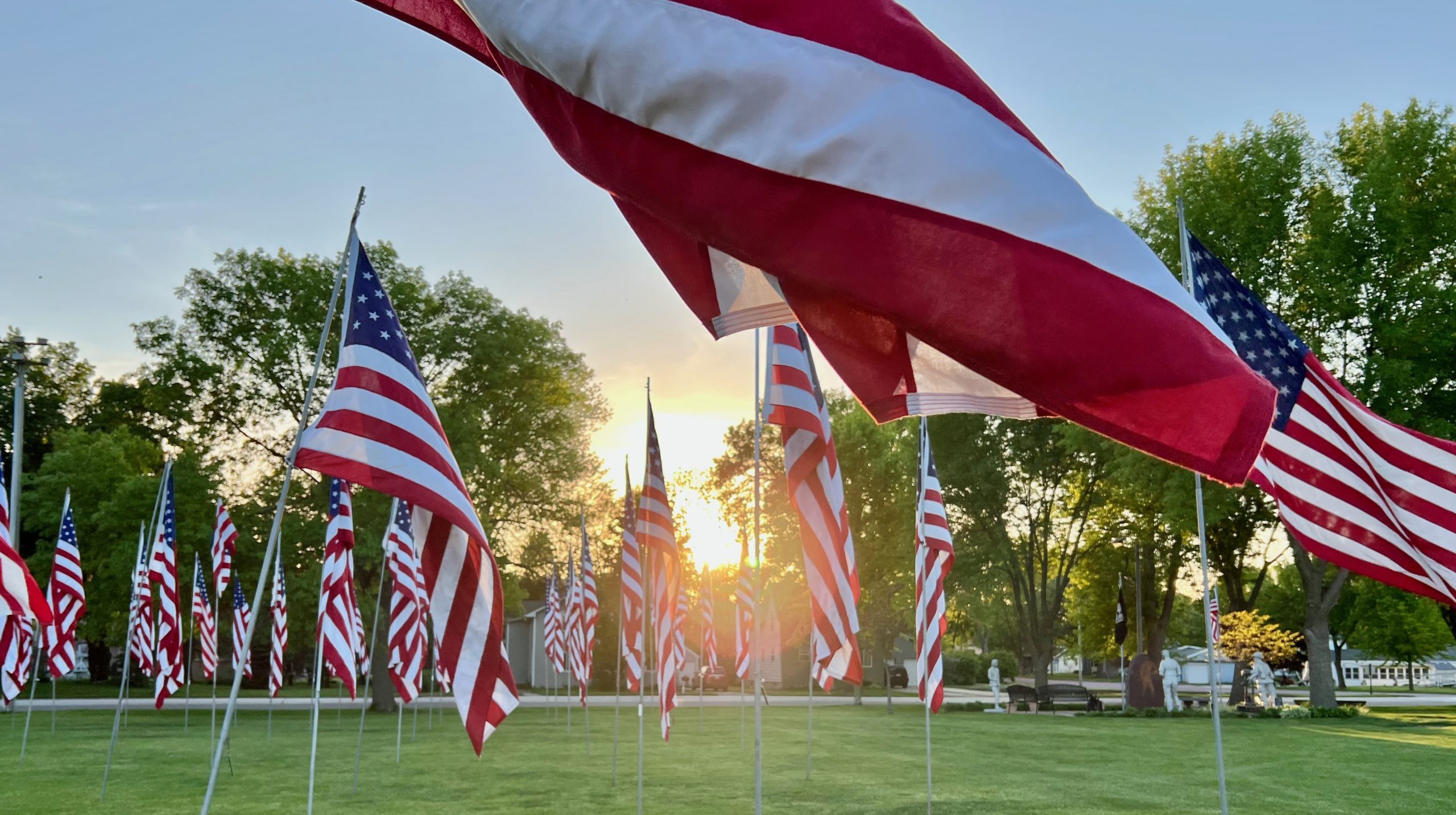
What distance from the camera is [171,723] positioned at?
1355 inches

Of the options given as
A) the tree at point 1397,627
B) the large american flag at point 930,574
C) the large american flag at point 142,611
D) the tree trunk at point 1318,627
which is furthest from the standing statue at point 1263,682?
the tree at point 1397,627

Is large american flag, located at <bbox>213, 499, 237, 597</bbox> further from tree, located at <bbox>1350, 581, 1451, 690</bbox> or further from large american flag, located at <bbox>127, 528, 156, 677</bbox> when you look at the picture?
tree, located at <bbox>1350, 581, 1451, 690</bbox>

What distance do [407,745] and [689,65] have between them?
1052 inches

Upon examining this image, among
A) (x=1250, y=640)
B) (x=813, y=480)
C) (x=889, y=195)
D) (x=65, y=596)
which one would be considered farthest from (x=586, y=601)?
(x=889, y=195)

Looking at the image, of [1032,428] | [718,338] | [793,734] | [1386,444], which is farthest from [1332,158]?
[718,338]

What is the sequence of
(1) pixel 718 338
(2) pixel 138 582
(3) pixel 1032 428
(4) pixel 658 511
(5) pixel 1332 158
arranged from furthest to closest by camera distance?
1. (3) pixel 1032 428
2. (5) pixel 1332 158
3. (2) pixel 138 582
4. (4) pixel 658 511
5. (1) pixel 718 338

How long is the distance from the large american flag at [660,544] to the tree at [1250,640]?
31.8 m

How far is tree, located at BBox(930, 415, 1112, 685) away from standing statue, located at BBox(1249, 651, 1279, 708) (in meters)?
8.09

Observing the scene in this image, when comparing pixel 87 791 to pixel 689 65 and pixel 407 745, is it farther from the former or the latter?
pixel 689 65

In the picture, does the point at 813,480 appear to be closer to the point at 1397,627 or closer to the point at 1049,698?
the point at 1049,698

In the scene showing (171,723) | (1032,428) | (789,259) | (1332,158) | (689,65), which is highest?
(1332,158)

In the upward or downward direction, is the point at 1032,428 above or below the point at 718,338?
above

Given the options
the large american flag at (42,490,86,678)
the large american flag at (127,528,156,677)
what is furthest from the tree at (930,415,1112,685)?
the large american flag at (42,490,86,678)

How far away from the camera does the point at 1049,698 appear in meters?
43.5
